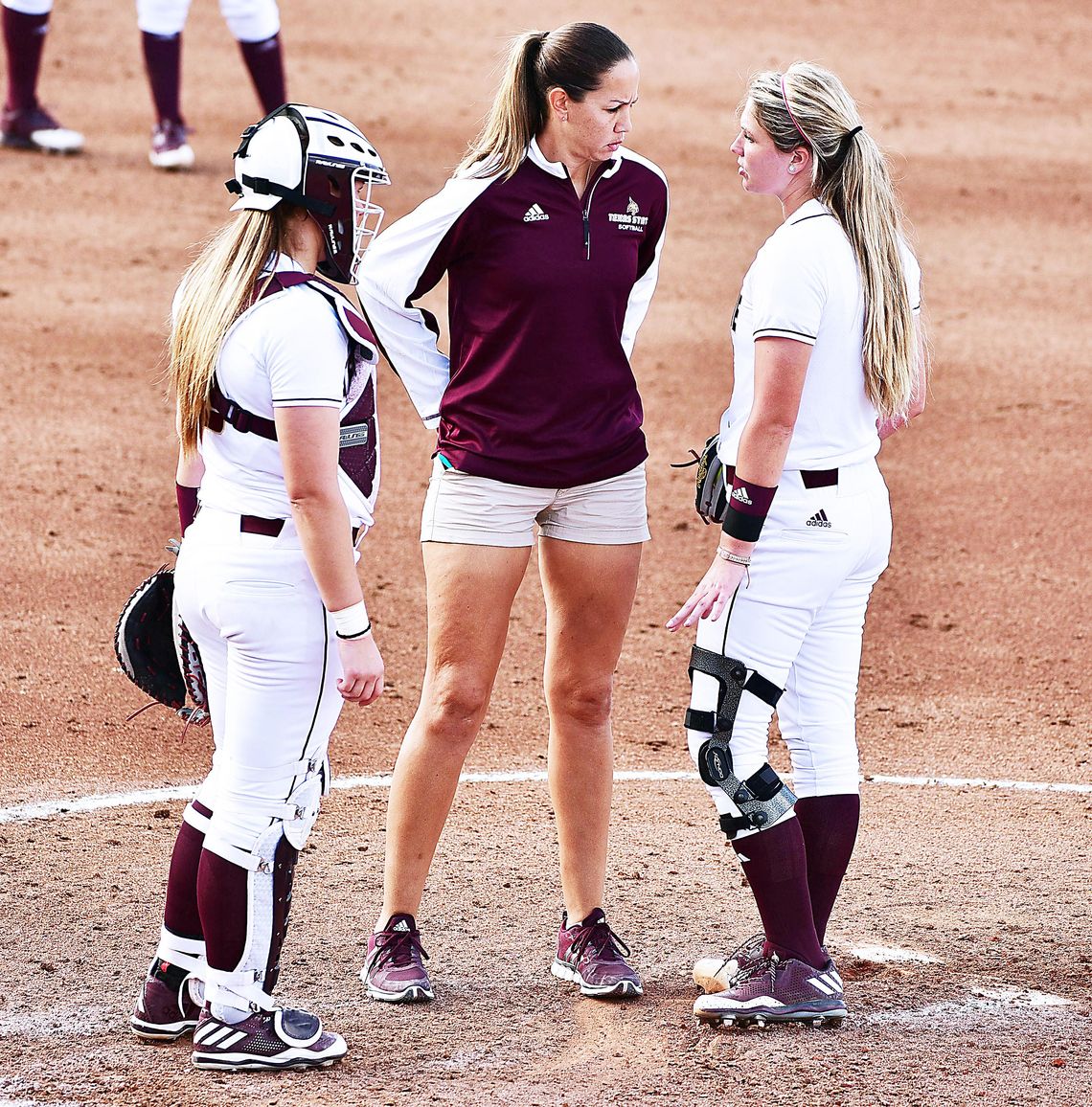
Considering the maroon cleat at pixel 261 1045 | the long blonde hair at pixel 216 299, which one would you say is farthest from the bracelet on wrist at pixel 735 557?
the maroon cleat at pixel 261 1045

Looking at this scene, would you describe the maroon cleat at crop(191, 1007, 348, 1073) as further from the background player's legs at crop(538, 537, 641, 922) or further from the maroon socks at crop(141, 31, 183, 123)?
the maroon socks at crop(141, 31, 183, 123)

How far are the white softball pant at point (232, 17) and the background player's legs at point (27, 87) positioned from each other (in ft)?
0.50

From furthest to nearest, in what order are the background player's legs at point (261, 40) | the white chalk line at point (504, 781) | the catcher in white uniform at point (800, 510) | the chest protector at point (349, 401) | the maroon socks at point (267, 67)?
1. the maroon socks at point (267, 67)
2. the background player's legs at point (261, 40)
3. the white chalk line at point (504, 781)
4. the catcher in white uniform at point (800, 510)
5. the chest protector at point (349, 401)

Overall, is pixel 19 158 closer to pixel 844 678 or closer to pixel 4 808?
pixel 4 808

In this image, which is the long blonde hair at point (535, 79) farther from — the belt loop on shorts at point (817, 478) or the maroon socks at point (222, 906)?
the maroon socks at point (222, 906)

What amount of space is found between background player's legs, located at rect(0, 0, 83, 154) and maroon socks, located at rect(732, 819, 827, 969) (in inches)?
398

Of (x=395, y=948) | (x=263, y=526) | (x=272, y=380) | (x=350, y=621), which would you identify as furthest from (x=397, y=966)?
(x=272, y=380)

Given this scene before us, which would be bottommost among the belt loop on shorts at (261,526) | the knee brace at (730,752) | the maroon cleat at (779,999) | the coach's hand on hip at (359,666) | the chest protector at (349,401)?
the maroon cleat at (779,999)

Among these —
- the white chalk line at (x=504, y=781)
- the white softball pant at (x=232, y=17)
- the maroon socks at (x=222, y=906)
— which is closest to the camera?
the maroon socks at (x=222, y=906)

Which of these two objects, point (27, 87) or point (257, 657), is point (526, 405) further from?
point (27, 87)

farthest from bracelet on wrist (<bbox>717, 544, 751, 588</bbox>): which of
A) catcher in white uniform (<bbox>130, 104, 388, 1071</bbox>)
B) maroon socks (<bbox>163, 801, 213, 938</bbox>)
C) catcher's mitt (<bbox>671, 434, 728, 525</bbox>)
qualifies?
maroon socks (<bbox>163, 801, 213, 938</bbox>)

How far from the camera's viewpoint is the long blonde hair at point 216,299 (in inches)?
130

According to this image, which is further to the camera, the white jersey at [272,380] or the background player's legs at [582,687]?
the background player's legs at [582,687]

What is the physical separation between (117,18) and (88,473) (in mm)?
10358
